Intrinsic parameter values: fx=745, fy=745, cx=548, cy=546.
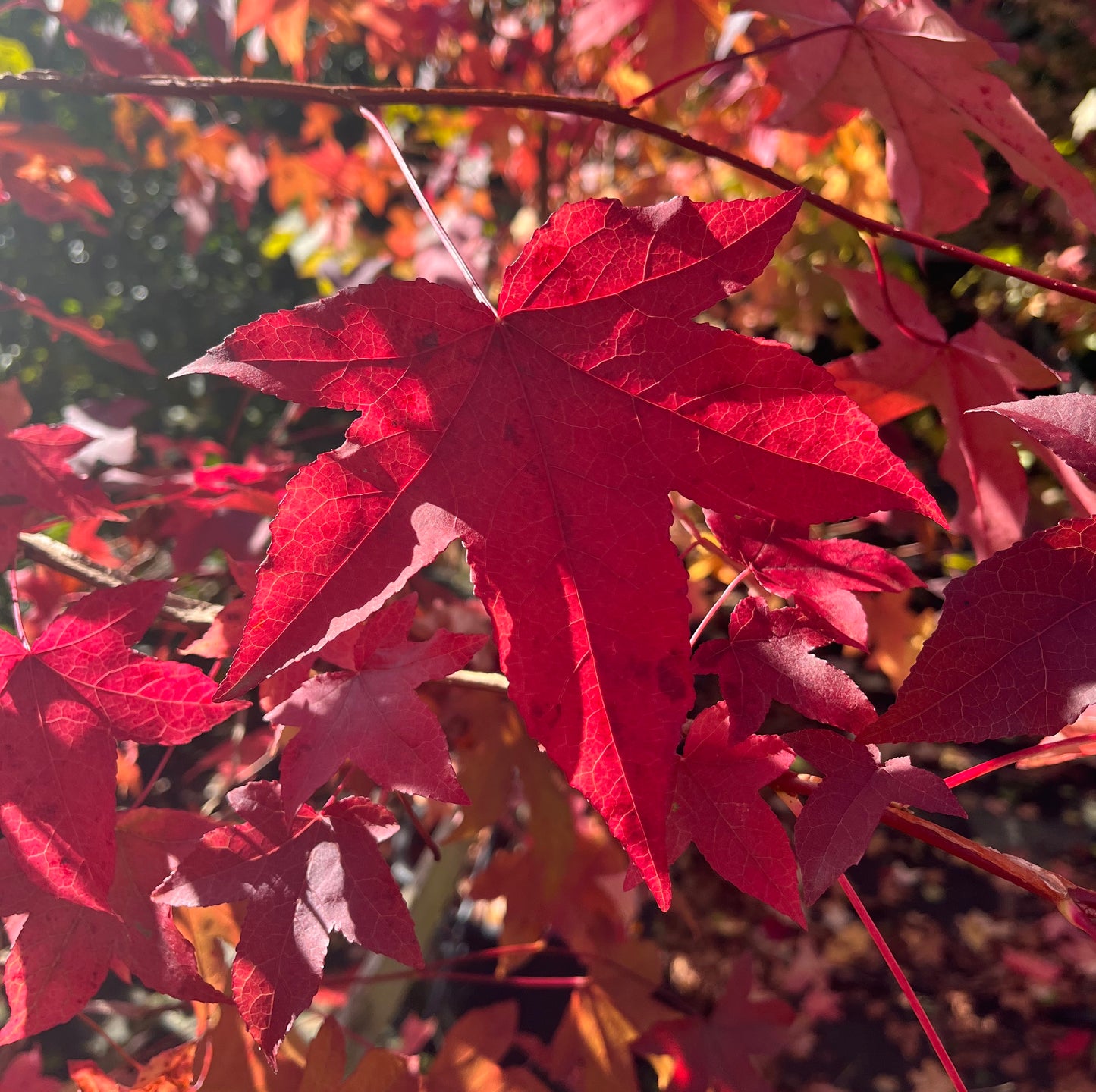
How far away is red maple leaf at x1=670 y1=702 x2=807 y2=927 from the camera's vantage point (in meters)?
0.46

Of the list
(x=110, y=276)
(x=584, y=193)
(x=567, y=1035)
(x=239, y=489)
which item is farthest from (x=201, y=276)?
(x=567, y=1035)

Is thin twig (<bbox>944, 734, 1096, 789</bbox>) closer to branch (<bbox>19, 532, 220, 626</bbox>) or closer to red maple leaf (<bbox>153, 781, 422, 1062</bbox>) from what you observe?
red maple leaf (<bbox>153, 781, 422, 1062</bbox>)

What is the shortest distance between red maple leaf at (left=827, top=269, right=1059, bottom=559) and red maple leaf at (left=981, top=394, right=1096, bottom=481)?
267mm

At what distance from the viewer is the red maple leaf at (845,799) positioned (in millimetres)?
406

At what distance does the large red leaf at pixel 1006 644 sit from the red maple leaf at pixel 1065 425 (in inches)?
1.5

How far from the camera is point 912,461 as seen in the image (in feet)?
6.59

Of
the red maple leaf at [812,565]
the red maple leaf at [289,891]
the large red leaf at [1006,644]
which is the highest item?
the large red leaf at [1006,644]

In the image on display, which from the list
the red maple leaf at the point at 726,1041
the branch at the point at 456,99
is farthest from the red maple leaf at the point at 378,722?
the red maple leaf at the point at 726,1041

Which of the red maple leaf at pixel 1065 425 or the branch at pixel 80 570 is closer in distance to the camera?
the red maple leaf at pixel 1065 425

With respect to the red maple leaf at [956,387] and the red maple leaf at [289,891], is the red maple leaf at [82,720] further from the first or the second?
the red maple leaf at [956,387]

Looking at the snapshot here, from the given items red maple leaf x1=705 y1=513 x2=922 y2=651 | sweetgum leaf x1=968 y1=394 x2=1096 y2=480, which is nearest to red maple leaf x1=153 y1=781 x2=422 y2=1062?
red maple leaf x1=705 y1=513 x2=922 y2=651

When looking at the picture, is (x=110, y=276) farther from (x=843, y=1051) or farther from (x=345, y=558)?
(x=843, y=1051)

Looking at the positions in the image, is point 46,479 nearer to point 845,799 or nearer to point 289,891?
point 289,891

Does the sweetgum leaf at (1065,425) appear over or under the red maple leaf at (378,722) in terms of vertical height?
over
